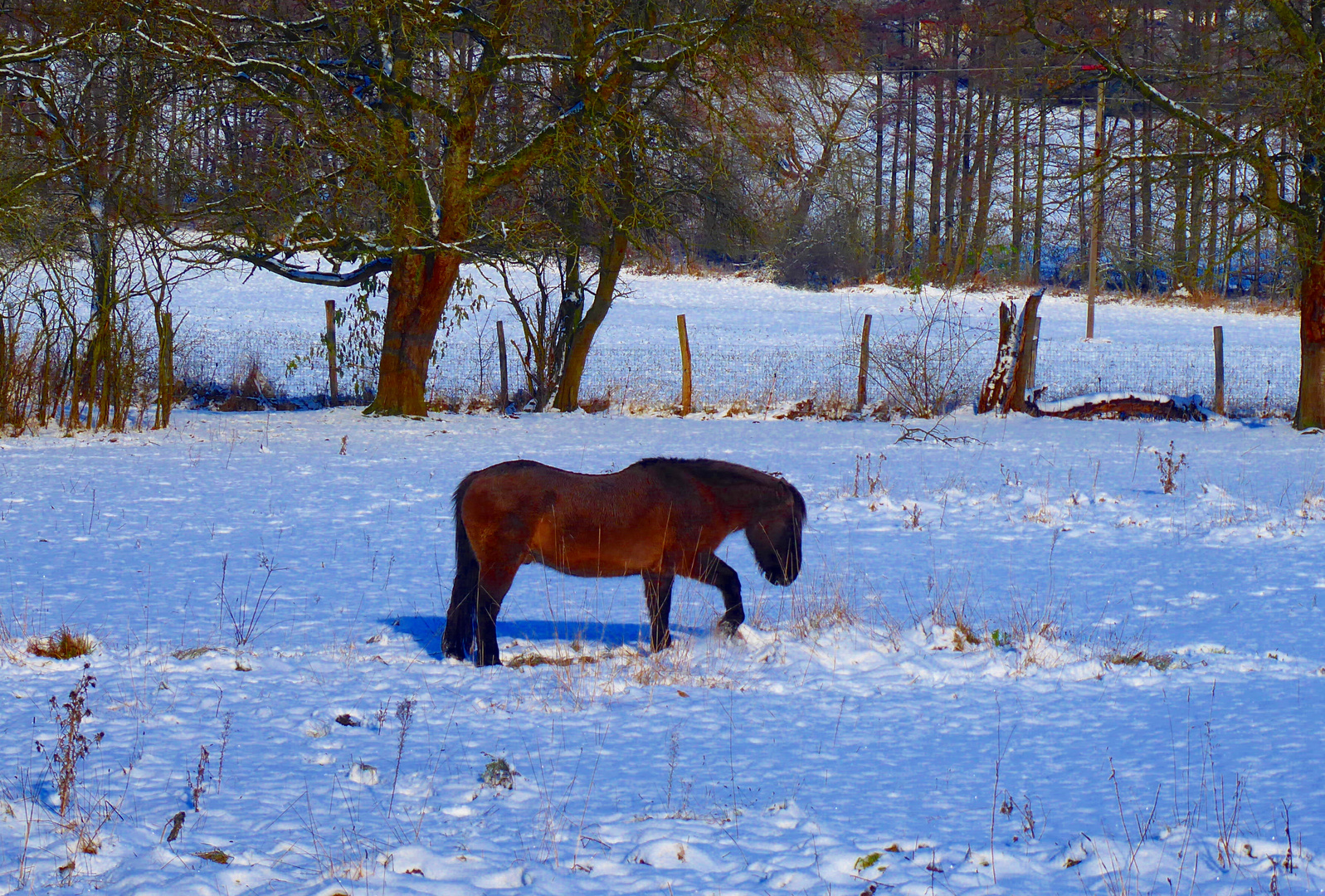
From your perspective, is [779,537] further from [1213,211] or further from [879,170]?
[879,170]

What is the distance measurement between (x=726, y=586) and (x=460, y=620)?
1.38 meters

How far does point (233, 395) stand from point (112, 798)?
1633 cm

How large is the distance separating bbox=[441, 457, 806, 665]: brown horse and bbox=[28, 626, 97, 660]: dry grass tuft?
166 cm

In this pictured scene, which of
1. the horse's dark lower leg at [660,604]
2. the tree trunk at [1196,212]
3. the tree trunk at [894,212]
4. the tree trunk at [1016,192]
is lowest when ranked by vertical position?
the horse's dark lower leg at [660,604]

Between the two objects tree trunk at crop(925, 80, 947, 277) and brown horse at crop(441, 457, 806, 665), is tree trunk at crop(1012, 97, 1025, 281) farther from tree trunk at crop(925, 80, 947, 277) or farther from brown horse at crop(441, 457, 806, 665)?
brown horse at crop(441, 457, 806, 665)

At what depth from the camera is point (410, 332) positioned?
17.5m

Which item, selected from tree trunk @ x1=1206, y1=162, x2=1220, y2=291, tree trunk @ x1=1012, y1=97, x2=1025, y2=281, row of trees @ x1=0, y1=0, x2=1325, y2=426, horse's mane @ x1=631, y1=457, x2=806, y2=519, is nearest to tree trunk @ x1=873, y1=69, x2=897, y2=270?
tree trunk @ x1=1012, y1=97, x2=1025, y2=281

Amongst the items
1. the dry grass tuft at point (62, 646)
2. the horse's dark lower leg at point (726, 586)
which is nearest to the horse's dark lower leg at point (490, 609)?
the horse's dark lower leg at point (726, 586)

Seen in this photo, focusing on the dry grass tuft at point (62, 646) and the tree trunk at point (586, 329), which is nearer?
the dry grass tuft at point (62, 646)

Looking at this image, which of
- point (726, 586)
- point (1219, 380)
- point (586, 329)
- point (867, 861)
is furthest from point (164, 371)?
point (1219, 380)

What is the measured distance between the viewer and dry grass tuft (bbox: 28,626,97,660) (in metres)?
5.28

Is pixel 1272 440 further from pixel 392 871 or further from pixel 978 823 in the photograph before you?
pixel 392 871

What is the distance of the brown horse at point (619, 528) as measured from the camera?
549cm

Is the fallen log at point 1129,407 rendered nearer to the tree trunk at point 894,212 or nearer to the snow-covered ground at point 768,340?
the snow-covered ground at point 768,340
